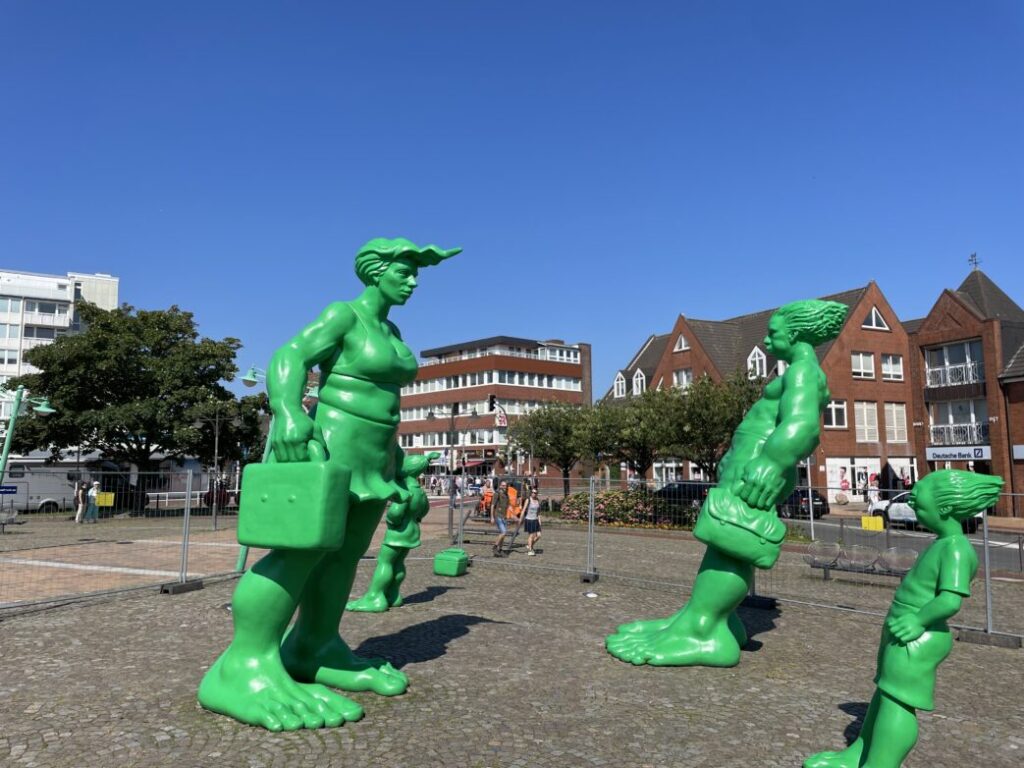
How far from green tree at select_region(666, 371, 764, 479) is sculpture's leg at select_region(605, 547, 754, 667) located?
17.7 m

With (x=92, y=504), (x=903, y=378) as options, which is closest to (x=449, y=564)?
(x=92, y=504)

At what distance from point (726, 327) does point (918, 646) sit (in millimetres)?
41752

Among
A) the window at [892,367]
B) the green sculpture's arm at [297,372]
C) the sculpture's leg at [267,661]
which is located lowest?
the sculpture's leg at [267,661]

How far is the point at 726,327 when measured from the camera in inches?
1708

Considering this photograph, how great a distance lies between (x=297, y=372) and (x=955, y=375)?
3272 centimetres

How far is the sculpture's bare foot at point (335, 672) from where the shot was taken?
472 centimetres

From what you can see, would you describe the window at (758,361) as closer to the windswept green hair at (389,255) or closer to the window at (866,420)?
the window at (866,420)

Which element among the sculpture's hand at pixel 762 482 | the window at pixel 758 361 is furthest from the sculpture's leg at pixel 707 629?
the window at pixel 758 361

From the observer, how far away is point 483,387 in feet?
196

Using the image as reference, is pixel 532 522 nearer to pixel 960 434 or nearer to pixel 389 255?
pixel 389 255

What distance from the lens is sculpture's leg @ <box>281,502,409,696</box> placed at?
4641mm

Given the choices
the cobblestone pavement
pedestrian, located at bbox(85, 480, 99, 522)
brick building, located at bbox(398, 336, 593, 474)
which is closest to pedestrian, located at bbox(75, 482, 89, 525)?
pedestrian, located at bbox(85, 480, 99, 522)

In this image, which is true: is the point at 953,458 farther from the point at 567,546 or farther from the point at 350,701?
the point at 350,701

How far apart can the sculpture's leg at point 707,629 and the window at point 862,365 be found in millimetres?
34350
